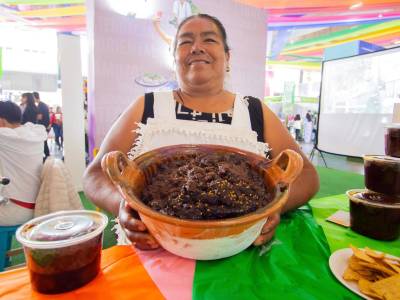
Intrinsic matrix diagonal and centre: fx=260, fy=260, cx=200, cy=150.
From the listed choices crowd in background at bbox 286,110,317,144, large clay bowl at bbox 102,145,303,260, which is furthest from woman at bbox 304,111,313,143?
large clay bowl at bbox 102,145,303,260

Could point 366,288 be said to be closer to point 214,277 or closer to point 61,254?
point 214,277

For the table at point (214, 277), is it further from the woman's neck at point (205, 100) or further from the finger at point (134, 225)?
the woman's neck at point (205, 100)

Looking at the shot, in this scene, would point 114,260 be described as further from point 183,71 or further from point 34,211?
point 34,211

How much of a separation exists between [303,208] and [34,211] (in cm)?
139

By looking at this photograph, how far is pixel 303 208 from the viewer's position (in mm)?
800

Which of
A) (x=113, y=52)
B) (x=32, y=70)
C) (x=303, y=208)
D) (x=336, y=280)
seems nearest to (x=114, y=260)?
(x=336, y=280)

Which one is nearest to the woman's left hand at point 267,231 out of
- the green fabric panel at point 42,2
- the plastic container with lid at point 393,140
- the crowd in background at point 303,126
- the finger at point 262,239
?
the finger at point 262,239

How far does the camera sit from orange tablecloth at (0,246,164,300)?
40 cm

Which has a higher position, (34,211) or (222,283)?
(222,283)

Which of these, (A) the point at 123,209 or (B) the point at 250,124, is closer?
(A) the point at 123,209

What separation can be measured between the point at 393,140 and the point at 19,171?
5.67ft

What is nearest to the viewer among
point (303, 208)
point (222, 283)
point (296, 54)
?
point (222, 283)

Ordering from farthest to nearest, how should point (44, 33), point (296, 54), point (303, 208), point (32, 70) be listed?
point (296, 54) < point (32, 70) < point (44, 33) < point (303, 208)

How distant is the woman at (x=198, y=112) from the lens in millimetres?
823
